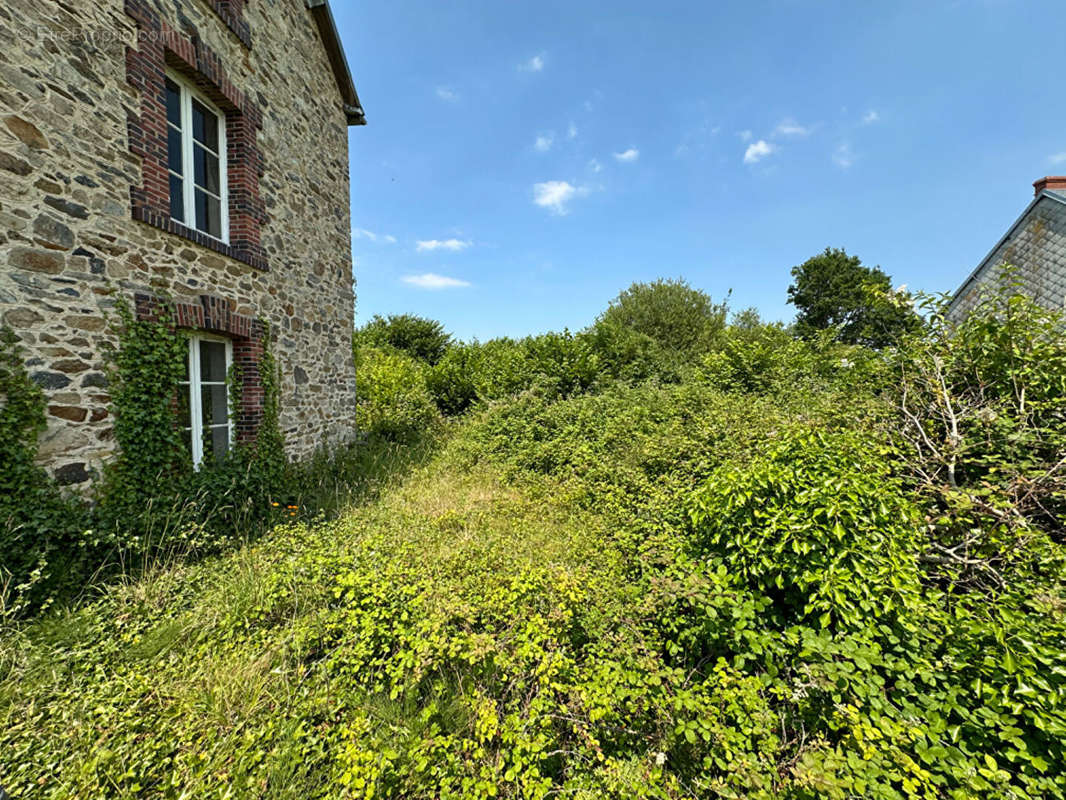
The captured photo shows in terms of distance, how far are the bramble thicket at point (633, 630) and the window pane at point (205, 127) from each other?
3.35 meters

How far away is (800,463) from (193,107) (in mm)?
7217

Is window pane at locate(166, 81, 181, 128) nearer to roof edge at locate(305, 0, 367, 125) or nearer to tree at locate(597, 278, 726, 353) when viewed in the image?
roof edge at locate(305, 0, 367, 125)

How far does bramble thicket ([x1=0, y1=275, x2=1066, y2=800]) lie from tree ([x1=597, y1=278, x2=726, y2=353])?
12.8 m

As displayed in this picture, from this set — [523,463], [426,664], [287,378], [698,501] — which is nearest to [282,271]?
[287,378]

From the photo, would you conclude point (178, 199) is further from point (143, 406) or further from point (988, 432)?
point (988, 432)

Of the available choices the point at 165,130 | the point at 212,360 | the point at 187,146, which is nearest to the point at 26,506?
the point at 212,360

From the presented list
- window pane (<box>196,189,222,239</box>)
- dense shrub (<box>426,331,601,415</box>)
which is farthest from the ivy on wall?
dense shrub (<box>426,331,601,415</box>)

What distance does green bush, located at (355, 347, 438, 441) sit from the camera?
982 centimetres

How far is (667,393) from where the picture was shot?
860cm

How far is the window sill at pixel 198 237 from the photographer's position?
3967mm

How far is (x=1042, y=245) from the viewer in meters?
8.27

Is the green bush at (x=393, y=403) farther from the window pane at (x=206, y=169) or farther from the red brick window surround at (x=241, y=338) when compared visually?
the window pane at (x=206, y=169)

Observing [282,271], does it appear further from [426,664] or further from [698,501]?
[698,501]

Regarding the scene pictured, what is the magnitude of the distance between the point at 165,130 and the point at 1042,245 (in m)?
14.4
